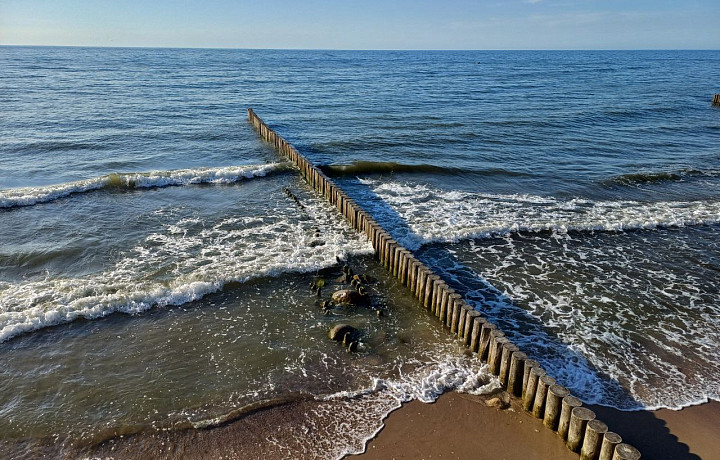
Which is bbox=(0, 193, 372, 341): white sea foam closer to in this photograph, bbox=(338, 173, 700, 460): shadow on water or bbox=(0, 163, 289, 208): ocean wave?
bbox=(338, 173, 700, 460): shadow on water

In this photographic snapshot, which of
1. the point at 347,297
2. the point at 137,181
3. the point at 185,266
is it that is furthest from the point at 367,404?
the point at 137,181

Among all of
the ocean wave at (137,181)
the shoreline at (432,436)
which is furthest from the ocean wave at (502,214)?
the shoreline at (432,436)

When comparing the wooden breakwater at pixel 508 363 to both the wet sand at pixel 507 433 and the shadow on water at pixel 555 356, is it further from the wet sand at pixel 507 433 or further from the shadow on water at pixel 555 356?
the shadow on water at pixel 555 356

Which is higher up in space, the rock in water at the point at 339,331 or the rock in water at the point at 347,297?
the rock in water at the point at 347,297

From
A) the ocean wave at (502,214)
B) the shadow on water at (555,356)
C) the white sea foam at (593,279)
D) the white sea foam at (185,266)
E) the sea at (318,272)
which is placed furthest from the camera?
the ocean wave at (502,214)

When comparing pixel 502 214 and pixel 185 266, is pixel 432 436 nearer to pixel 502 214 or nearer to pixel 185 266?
pixel 185 266

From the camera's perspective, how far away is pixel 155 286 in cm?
1324

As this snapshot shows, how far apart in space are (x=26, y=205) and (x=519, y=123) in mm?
31465

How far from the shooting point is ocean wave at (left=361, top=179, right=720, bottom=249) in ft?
57.5

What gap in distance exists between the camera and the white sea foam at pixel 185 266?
12.3 m

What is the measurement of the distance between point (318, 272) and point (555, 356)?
6.84 m

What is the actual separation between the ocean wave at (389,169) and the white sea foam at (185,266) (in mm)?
5981

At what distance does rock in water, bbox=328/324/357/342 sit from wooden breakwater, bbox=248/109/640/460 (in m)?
2.28

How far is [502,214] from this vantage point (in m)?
19.2
